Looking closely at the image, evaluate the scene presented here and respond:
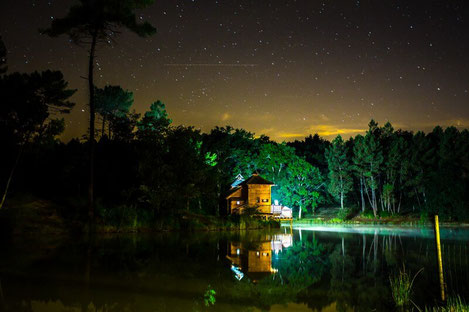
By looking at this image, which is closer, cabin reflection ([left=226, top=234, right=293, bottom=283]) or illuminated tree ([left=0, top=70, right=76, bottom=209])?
cabin reflection ([left=226, top=234, right=293, bottom=283])

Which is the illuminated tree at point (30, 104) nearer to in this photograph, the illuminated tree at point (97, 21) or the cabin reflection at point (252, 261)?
the illuminated tree at point (97, 21)

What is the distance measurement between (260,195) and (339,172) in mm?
18880

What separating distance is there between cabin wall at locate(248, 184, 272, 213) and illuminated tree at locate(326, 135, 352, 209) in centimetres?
1693

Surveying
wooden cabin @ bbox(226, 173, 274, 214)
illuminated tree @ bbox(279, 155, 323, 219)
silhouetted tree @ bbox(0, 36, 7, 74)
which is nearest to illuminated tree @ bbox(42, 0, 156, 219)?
silhouetted tree @ bbox(0, 36, 7, 74)

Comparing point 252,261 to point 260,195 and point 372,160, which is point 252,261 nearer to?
point 260,195

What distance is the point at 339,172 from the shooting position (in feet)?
187

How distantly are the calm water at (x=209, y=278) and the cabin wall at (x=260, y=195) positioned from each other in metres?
26.4

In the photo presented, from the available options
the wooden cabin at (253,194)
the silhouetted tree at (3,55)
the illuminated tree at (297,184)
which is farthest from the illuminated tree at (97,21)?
the illuminated tree at (297,184)

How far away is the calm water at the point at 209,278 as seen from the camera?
7891 millimetres

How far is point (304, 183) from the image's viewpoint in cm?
5575

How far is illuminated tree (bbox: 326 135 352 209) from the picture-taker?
185 ft

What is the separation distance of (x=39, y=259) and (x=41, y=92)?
1351 cm

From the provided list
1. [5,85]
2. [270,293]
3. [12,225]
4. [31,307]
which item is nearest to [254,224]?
[12,225]

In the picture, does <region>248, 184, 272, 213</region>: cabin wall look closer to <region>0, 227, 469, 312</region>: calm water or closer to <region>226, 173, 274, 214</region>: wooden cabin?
<region>226, 173, 274, 214</region>: wooden cabin
